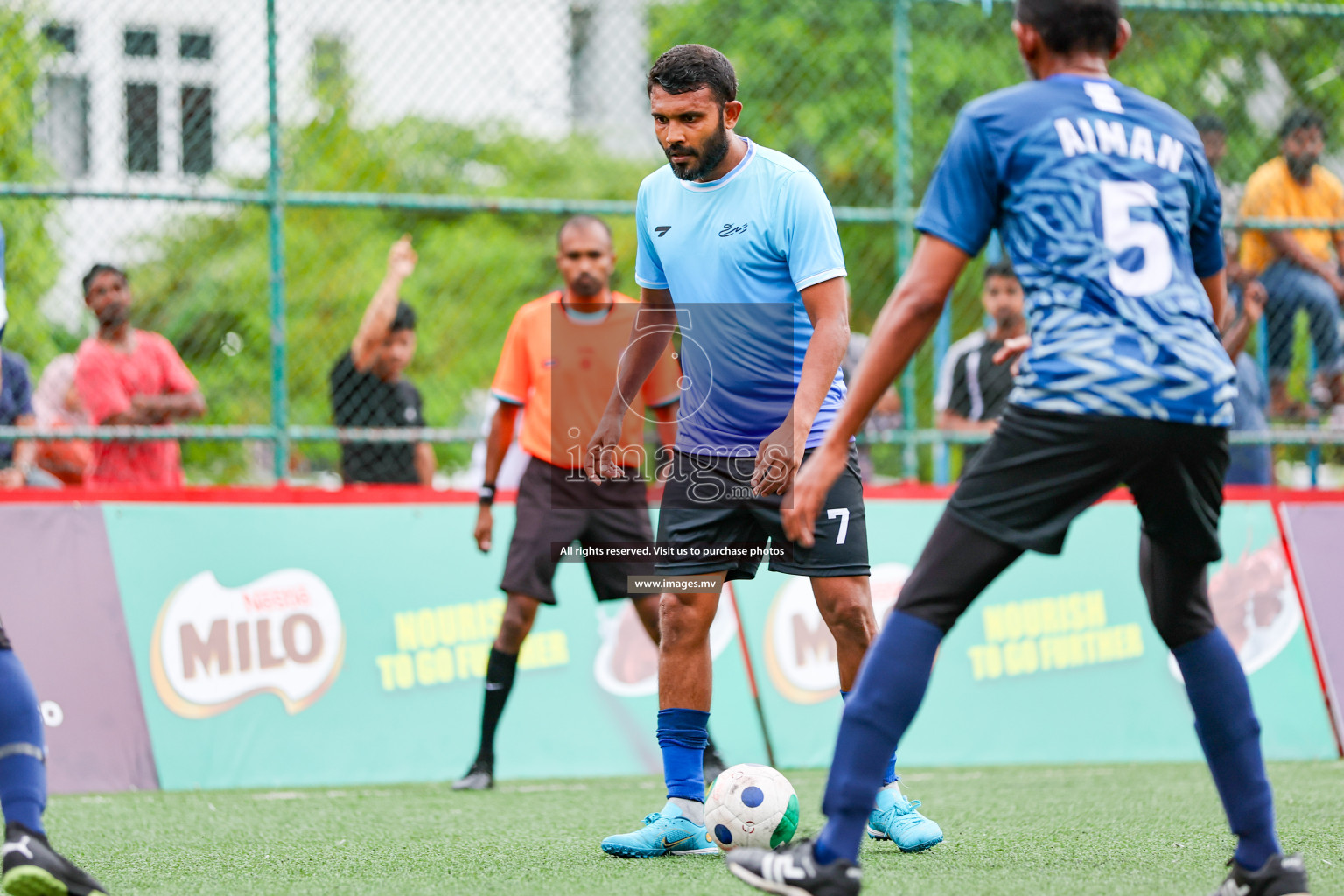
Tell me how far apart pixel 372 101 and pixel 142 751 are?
4.13 meters

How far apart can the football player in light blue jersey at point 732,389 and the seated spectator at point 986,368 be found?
12.6 ft

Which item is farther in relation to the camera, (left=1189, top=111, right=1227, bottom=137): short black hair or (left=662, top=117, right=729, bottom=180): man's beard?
(left=1189, top=111, right=1227, bottom=137): short black hair

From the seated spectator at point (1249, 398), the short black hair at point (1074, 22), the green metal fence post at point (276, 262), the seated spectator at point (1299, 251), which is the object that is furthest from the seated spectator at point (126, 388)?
the seated spectator at point (1299, 251)

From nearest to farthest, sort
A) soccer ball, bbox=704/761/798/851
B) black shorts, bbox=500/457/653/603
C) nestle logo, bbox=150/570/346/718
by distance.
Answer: soccer ball, bbox=704/761/798/851 → black shorts, bbox=500/457/653/603 → nestle logo, bbox=150/570/346/718

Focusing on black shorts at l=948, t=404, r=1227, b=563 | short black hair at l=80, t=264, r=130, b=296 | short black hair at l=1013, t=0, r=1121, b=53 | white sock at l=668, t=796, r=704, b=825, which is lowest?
white sock at l=668, t=796, r=704, b=825

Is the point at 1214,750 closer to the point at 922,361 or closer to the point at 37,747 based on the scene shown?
the point at 37,747

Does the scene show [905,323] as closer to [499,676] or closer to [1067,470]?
[1067,470]

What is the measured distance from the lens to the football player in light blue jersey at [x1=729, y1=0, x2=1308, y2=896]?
291 centimetres

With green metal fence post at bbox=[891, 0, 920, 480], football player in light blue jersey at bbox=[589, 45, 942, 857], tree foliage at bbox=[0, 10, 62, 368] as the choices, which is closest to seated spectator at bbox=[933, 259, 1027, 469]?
green metal fence post at bbox=[891, 0, 920, 480]

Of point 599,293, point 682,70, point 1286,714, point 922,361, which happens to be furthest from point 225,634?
point 922,361

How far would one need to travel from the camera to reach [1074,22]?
300 cm

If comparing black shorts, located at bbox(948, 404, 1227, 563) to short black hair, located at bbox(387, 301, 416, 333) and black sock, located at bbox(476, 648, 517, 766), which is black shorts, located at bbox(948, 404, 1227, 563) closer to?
black sock, located at bbox(476, 648, 517, 766)

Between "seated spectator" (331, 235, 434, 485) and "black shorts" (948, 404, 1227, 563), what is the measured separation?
5.24 meters

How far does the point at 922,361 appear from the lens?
11.6m
